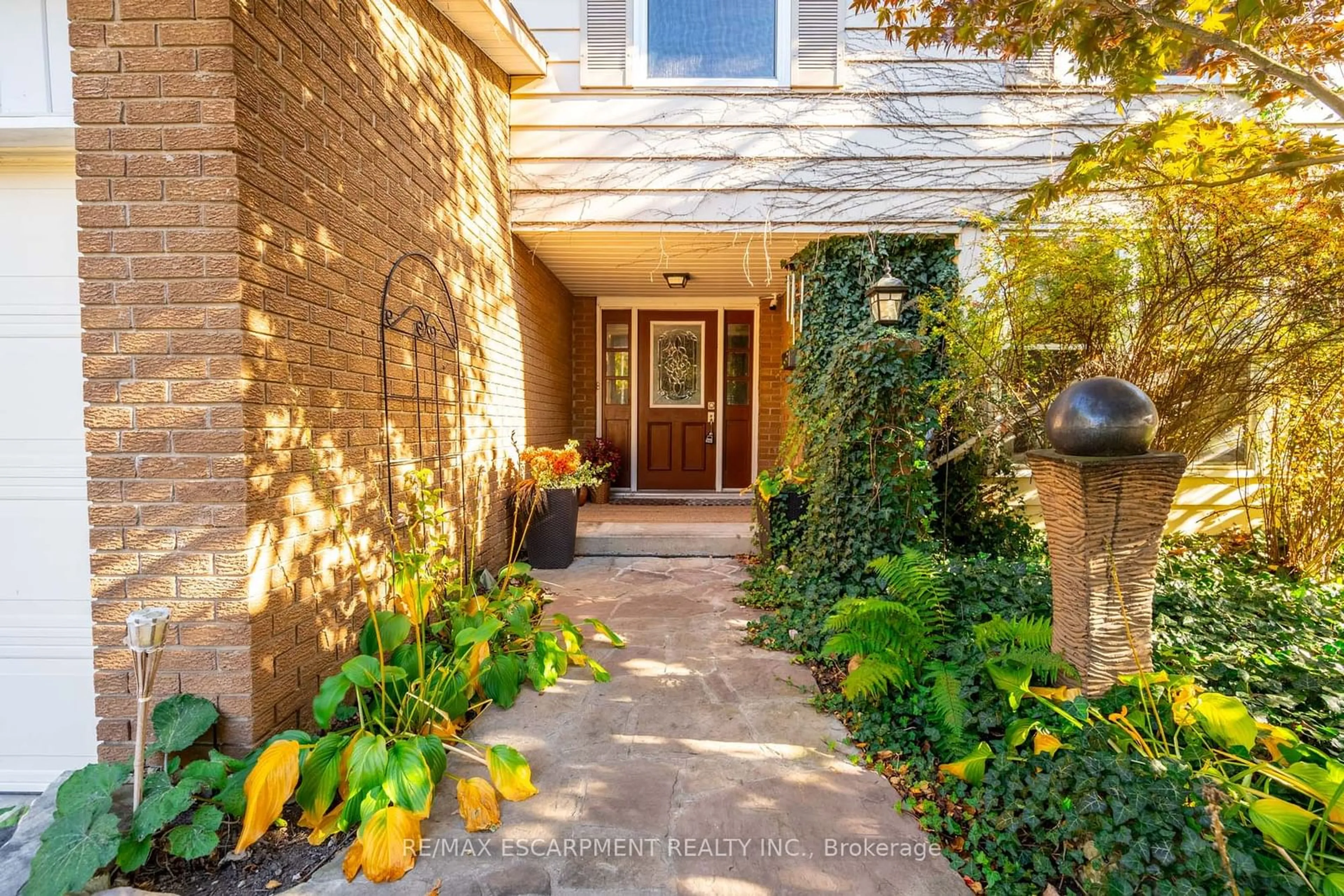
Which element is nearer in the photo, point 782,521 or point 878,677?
point 878,677

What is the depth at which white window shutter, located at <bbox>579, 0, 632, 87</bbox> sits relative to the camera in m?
4.15

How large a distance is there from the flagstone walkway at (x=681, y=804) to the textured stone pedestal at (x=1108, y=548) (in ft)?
2.85

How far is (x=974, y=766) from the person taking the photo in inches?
70.4

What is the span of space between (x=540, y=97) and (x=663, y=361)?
3109 mm

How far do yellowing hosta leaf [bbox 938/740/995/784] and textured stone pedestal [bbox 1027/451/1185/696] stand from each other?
0.41m

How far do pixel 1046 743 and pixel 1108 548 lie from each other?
25.7 inches

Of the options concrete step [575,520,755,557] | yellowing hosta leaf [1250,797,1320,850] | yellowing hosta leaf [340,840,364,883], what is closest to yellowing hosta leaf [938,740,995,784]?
yellowing hosta leaf [1250,797,1320,850]

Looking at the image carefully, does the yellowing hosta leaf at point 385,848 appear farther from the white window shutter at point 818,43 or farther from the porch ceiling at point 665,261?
the white window shutter at point 818,43

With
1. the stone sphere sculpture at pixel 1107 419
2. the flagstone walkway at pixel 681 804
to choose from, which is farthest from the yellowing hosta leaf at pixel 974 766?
the stone sphere sculpture at pixel 1107 419

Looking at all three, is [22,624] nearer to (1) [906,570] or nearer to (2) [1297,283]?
(1) [906,570]

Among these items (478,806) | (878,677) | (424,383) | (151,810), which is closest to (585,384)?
(424,383)

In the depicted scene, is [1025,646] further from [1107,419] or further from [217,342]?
[217,342]

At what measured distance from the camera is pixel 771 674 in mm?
2719

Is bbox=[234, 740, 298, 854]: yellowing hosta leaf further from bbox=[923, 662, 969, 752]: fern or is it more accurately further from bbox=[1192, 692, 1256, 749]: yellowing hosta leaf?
bbox=[1192, 692, 1256, 749]: yellowing hosta leaf
